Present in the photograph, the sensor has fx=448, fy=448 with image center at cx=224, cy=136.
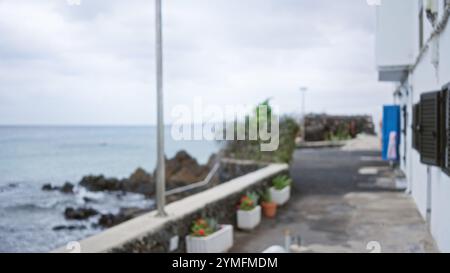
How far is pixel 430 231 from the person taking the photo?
4.91m

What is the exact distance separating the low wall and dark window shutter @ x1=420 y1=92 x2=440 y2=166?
2.39m

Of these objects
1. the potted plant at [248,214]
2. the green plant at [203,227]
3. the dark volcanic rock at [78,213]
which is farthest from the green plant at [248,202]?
the dark volcanic rock at [78,213]

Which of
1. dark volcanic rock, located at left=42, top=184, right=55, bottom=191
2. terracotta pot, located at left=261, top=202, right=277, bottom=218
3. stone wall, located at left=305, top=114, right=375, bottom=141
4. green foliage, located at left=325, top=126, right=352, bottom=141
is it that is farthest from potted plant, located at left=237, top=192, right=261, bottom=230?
green foliage, located at left=325, top=126, right=352, bottom=141

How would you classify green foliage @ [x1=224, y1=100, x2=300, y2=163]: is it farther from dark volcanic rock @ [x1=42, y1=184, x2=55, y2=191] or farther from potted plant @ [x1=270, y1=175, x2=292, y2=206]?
dark volcanic rock @ [x1=42, y1=184, x2=55, y2=191]

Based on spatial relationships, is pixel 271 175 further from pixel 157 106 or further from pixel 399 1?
pixel 157 106

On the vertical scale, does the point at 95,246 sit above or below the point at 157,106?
below

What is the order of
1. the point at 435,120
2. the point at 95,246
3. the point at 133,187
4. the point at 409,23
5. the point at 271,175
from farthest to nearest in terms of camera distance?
the point at 133,187 < the point at 271,175 < the point at 409,23 < the point at 435,120 < the point at 95,246

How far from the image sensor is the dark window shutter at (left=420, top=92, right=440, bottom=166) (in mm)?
3881

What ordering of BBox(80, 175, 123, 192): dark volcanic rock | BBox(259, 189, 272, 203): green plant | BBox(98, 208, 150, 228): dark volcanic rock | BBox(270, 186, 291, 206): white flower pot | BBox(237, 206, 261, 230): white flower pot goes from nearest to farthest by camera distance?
BBox(237, 206, 261, 230): white flower pot, BBox(259, 189, 272, 203): green plant, BBox(270, 186, 291, 206): white flower pot, BBox(98, 208, 150, 228): dark volcanic rock, BBox(80, 175, 123, 192): dark volcanic rock

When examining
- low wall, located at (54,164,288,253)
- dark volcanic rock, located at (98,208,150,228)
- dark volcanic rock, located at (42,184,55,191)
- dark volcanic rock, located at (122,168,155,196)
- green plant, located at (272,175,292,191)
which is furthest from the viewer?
dark volcanic rock, located at (122,168,155,196)

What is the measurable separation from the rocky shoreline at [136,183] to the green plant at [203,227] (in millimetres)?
1433

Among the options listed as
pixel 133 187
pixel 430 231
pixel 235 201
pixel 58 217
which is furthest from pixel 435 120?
pixel 133 187

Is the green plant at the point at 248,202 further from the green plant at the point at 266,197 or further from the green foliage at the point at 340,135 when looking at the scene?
the green foliage at the point at 340,135

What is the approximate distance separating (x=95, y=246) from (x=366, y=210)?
4.31 meters
